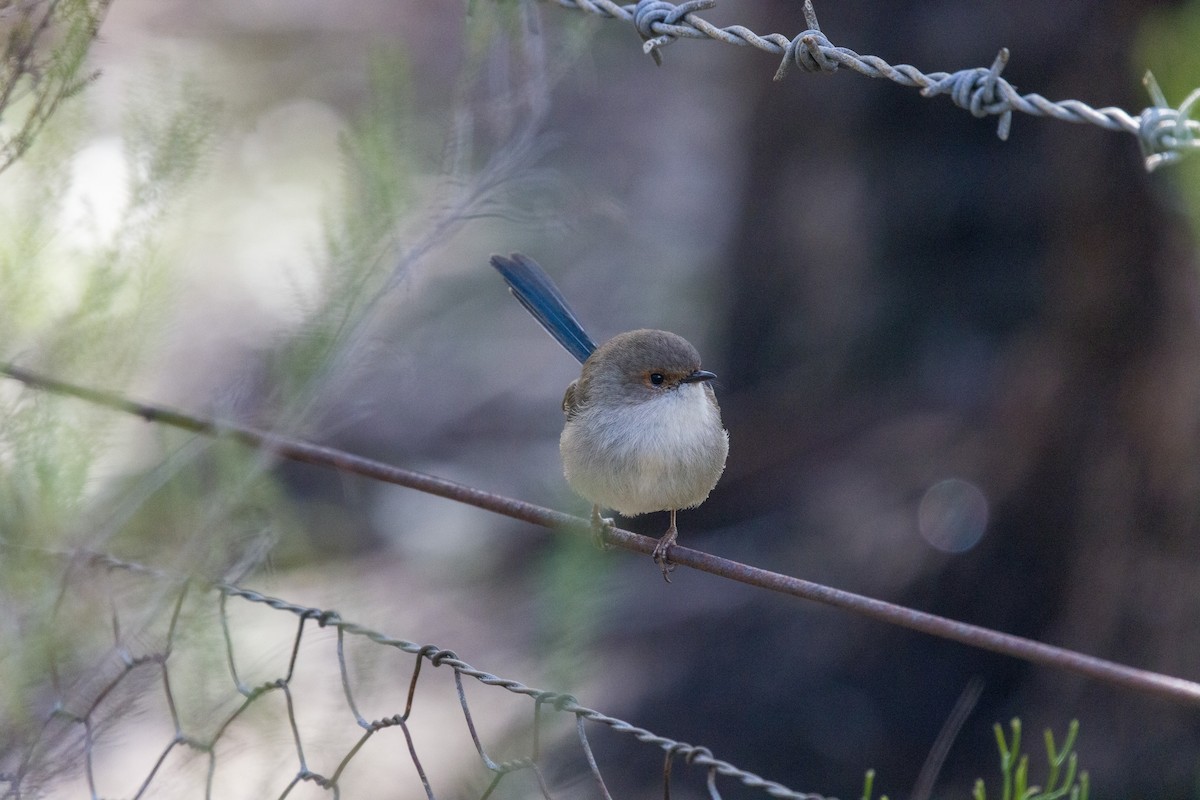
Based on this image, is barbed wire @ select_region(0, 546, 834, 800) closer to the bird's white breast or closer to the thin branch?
the thin branch

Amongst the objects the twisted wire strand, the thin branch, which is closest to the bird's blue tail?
the thin branch

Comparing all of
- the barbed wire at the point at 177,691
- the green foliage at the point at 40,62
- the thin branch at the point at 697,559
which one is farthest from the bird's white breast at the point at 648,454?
the green foliage at the point at 40,62

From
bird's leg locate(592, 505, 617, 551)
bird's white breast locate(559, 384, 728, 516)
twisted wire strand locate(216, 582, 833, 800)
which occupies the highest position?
bird's white breast locate(559, 384, 728, 516)

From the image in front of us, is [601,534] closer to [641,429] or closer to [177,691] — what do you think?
[641,429]

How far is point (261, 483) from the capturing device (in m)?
2.46

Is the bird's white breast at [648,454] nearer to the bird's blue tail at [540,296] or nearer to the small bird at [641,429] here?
the small bird at [641,429]

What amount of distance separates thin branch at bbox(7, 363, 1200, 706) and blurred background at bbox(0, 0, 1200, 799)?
6 centimetres

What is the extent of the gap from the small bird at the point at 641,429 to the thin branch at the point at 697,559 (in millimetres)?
256

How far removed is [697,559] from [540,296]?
1.50 metres

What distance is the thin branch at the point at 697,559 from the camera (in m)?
1.87

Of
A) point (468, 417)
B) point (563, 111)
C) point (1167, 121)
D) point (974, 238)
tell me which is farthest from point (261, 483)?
point (563, 111)

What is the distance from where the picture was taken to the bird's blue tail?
3613 mm

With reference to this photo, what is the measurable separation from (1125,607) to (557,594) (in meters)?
3.34

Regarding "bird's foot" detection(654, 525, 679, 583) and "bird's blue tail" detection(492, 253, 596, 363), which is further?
"bird's blue tail" detection(492, 253, 596, 363)
